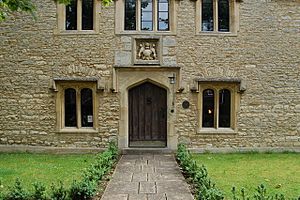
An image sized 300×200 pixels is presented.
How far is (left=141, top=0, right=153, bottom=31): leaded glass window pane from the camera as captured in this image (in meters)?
13.3

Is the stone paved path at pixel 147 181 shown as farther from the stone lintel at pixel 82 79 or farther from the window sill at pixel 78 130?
the stone lintel at pixel 82 79

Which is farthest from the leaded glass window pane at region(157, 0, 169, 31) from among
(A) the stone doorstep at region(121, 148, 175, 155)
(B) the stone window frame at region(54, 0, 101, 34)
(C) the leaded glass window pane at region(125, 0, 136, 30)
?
(A) the stone doorstep at region(121, 148, 175, 155)

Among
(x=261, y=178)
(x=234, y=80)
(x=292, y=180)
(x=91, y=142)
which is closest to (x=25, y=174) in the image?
(x=91, y=142)

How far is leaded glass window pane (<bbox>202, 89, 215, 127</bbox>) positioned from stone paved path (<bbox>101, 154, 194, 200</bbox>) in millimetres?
2179

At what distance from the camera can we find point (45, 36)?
1311cm

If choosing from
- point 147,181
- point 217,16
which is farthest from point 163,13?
point 147,181

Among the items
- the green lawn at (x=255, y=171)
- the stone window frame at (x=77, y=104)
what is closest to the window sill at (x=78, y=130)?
the stone window frame at (x=77, y=104)

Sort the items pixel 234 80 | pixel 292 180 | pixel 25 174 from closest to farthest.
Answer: pixel 292 180 < pixel 25 174 < pixel 234 80

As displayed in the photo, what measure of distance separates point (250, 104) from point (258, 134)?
94 centimetres

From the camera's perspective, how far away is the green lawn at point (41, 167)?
8685 millimetres

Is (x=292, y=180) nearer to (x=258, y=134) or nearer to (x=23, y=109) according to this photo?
(x=258, y=134)

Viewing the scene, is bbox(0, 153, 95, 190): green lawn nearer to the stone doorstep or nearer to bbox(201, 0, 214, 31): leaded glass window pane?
the stone doorstep

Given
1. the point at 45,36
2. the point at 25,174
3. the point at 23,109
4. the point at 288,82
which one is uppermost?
the point at 45,36

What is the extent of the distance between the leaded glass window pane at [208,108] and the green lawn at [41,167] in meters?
3.61
